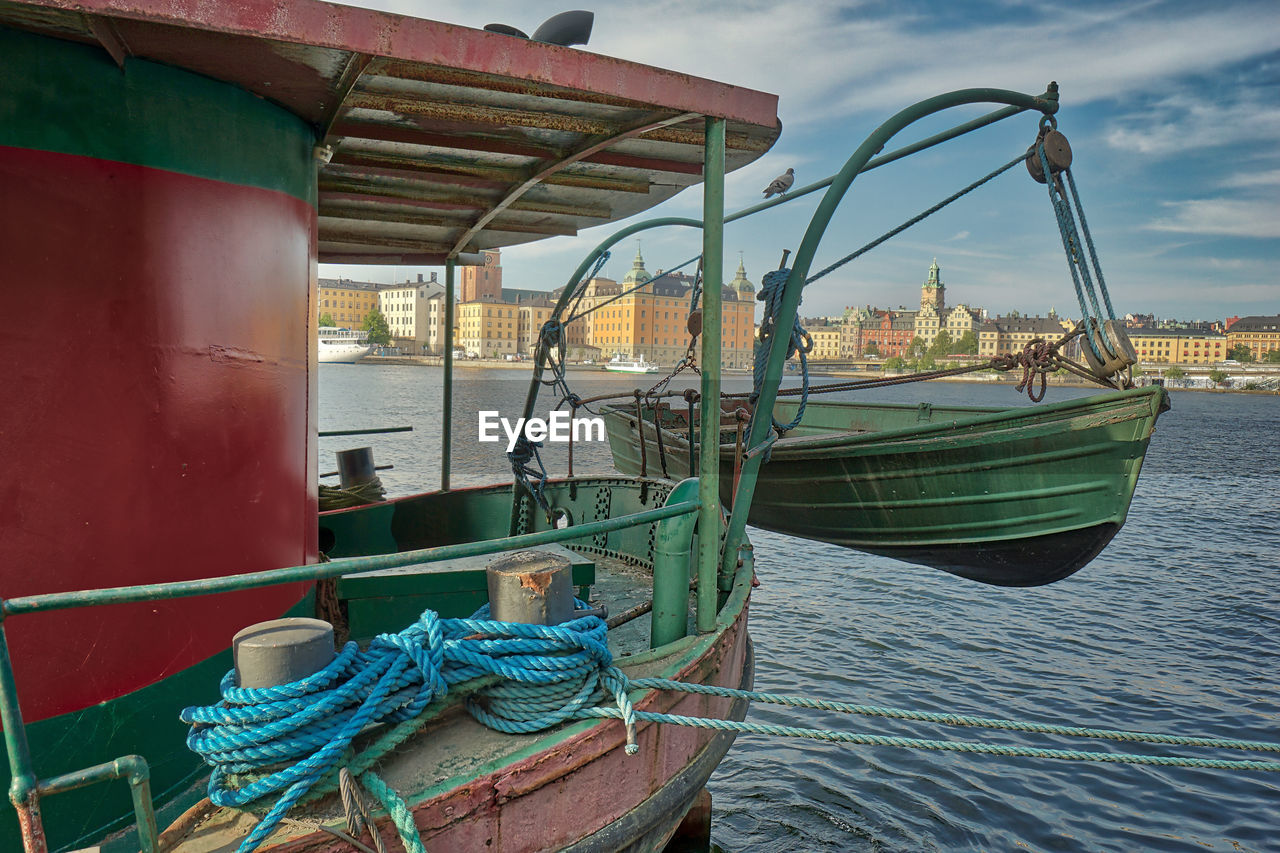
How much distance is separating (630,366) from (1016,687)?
124130mm

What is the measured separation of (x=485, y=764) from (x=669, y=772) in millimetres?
1018

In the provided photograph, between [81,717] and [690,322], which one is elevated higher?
[690,322]

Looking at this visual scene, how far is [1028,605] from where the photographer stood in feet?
43.5

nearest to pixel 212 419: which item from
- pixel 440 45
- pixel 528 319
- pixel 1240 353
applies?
pixel 440 45

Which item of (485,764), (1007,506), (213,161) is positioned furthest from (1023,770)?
(213,161)

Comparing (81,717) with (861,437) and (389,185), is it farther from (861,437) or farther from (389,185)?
(861,437)

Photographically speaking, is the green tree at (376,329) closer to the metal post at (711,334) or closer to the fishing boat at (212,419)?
the fishing boat at (212,419)

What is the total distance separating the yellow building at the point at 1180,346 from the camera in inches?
6540

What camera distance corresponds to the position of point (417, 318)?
159125 millimetres

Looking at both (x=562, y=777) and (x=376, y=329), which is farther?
(x=376, y=329)

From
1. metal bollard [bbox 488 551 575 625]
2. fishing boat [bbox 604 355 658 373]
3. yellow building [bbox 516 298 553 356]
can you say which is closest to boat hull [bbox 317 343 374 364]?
yellow building [bbox 516 298 553 356]

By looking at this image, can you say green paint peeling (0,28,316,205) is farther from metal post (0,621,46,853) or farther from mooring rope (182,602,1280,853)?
mooring rope (182,602,1280,853)

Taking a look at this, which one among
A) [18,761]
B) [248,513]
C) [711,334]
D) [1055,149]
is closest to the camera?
[18,761]

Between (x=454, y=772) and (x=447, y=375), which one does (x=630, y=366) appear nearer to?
(x=447, y=375)
